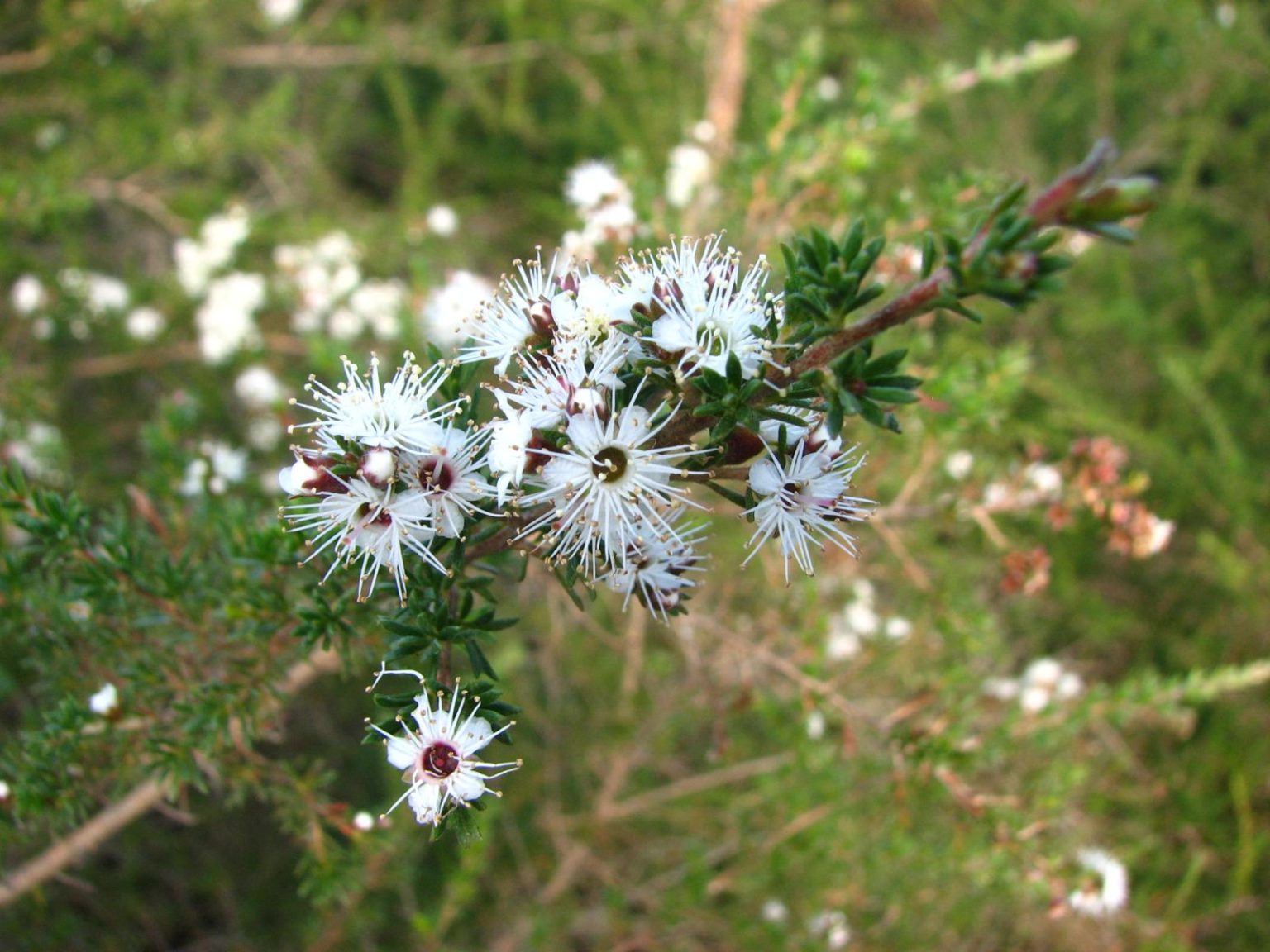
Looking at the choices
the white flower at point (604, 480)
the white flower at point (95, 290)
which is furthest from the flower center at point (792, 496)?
the white flower at point (95, 290)

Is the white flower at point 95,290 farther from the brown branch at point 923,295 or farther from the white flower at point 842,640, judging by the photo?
the brown branch at point 923,295

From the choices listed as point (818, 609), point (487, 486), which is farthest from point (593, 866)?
point (487, 486)

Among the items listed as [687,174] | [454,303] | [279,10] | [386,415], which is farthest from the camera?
[279,10]

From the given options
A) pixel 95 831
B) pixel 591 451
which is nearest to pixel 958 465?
pixel 591 451

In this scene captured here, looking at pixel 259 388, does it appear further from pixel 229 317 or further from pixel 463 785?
pixel 463 785

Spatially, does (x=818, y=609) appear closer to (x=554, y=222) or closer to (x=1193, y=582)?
(x=1193, y=582)

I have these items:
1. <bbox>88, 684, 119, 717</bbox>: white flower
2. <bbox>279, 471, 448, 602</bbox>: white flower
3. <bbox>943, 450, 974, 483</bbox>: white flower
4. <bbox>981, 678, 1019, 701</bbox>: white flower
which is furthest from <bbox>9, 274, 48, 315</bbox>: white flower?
<bbox>981, 678, 1019, 701</bbox>: white flower

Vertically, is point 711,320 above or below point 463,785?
above
